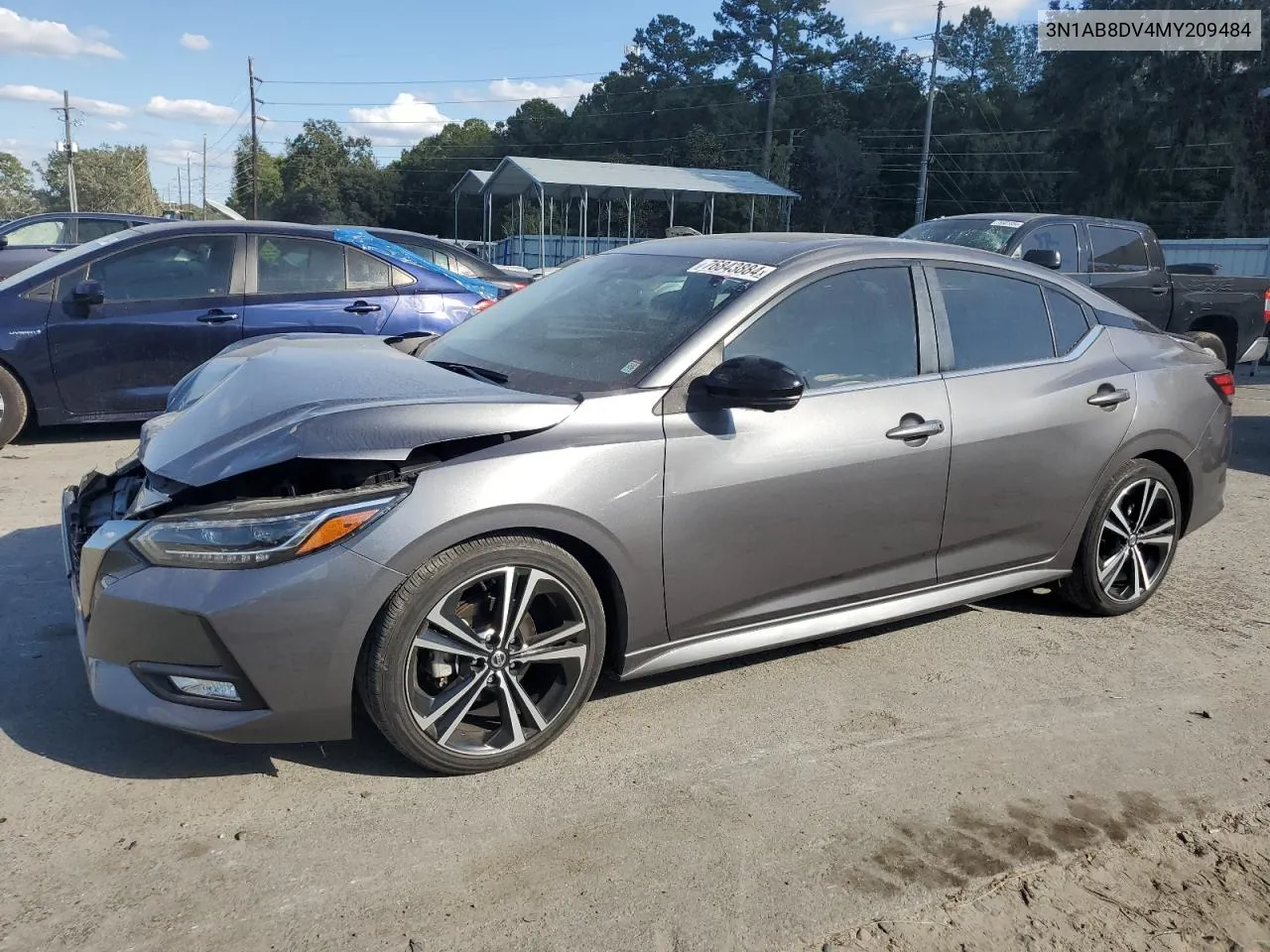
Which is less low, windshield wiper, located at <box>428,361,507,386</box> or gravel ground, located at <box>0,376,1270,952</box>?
windshield wiper, located at <box>428,361,507,386</box>

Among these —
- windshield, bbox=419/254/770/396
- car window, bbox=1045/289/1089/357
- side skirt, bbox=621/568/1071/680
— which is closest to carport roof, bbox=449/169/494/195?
windshield, bbox=419/254/770/396

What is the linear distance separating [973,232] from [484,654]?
827cm

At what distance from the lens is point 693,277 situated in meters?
3.90

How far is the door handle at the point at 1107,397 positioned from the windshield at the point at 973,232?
17.4ft

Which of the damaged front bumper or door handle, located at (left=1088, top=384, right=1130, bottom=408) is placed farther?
door handle, located at (left=1088, top=384, right=1130, bottom=408)

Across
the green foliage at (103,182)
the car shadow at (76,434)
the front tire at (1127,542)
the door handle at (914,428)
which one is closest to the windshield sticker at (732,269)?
the door handle at (914,428)

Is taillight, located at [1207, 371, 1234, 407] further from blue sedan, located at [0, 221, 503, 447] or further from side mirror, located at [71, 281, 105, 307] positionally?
side mirror, located at [71, 281, 105, 307]

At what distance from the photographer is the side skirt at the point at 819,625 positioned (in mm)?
3459

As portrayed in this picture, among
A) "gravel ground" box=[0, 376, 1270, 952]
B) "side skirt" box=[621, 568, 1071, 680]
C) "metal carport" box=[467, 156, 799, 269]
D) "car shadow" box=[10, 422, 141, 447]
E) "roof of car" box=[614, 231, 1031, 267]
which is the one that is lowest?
"gravel ground" box=[0, 376, 1270, 952]

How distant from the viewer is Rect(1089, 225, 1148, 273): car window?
10.1 meters

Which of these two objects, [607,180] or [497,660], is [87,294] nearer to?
[497,660]

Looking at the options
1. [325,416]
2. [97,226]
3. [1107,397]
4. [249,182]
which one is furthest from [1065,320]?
[249,182]

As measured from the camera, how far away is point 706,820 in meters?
2.98

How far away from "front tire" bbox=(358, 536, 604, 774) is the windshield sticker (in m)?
1.27
